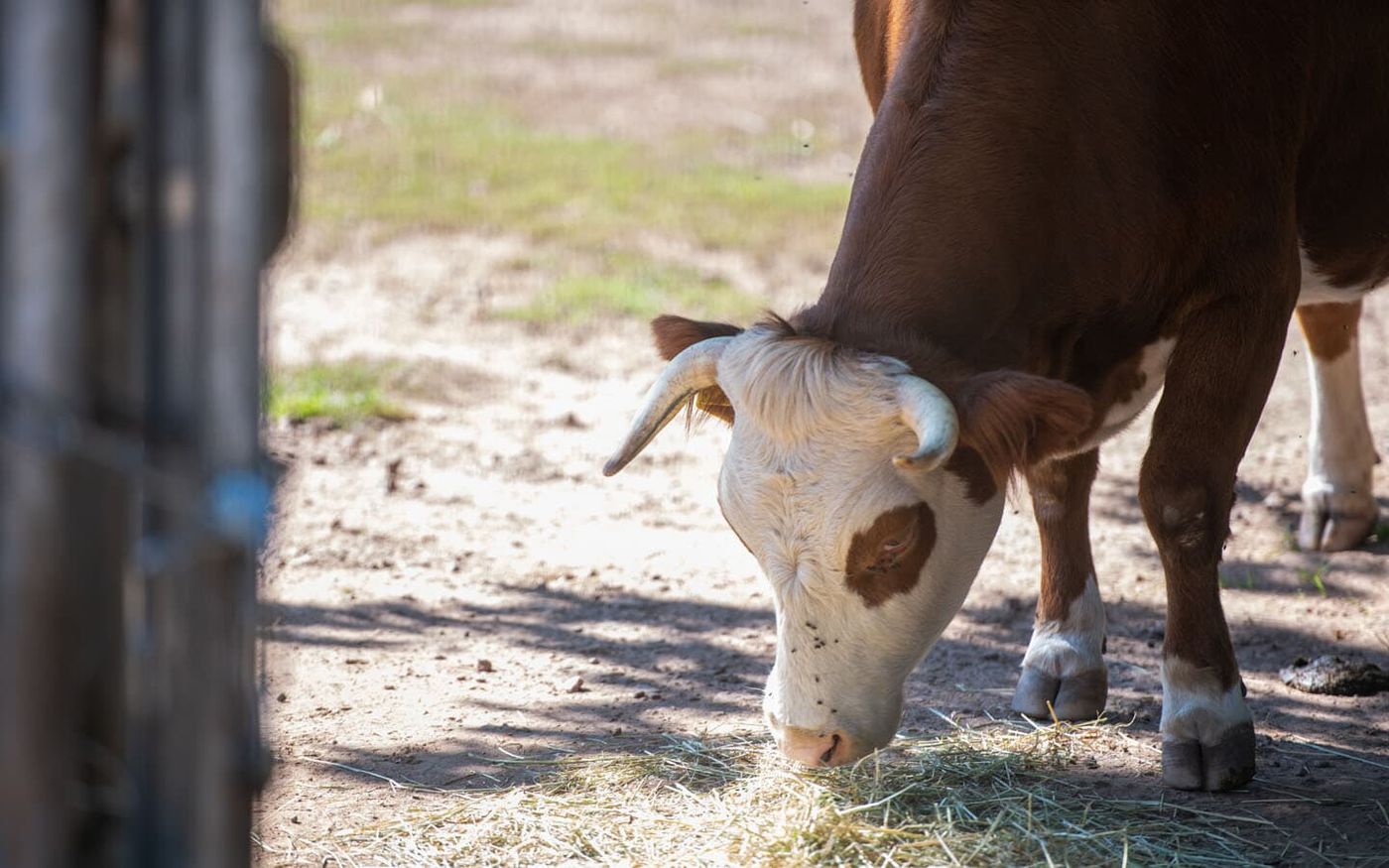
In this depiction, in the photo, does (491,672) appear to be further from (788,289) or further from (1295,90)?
(788,289)

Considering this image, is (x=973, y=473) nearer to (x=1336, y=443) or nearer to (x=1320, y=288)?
(x=1320, y=288)

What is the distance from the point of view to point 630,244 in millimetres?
9500

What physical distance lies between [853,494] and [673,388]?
546mm

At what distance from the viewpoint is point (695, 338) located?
372cm

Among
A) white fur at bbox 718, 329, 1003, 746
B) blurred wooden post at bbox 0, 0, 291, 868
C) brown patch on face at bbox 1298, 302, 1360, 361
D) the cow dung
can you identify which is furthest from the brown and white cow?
blurred wooden post at bbox 0, 0, 291, 868

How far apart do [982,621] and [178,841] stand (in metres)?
3.75

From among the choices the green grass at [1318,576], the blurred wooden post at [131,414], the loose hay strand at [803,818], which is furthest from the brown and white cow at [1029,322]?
the blurred wooden post at [131,414]

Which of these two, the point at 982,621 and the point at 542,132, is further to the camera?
the point at 542,132

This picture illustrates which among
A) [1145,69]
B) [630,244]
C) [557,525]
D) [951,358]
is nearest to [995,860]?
[951,358]

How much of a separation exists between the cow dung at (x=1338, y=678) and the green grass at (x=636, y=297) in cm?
400

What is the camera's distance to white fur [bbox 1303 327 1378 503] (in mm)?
5641

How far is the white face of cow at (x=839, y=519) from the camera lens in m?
3.24

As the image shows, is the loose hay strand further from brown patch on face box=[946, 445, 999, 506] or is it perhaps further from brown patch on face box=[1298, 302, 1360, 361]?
brown patch on face box=[1298, 302, 1360, 361]

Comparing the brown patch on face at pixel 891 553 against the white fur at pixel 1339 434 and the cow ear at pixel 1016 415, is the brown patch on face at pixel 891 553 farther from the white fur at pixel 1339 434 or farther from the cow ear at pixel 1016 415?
the white fur at pixel 1339 434
